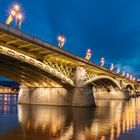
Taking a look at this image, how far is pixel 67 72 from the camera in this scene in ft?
181

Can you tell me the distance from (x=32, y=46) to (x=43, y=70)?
201 inches

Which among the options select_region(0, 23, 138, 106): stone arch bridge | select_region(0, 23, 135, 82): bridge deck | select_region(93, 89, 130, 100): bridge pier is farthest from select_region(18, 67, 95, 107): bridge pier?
select_region(93, 89, 130, 100): bridge pier

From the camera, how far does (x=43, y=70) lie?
44688 mm

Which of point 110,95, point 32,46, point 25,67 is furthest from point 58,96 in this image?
point 110,95

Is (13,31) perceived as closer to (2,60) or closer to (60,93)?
(2,60)

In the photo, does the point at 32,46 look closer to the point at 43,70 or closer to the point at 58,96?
the point at 43,70

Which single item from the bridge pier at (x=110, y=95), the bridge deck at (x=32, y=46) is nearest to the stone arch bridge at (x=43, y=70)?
the bridge deck at (x=32, y=46)

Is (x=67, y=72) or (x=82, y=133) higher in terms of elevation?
(x=67, y=72)

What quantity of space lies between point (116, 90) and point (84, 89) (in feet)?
181

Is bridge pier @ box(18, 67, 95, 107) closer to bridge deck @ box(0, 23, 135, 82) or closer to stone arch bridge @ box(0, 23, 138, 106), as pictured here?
stone arch bridge @ box(0, 23, 138, 106)

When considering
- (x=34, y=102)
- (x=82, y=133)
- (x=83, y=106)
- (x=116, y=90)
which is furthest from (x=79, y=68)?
(x=116, y=90)

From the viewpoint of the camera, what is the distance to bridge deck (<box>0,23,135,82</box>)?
34.4 meters

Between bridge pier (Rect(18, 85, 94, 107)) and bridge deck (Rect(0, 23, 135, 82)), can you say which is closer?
bridge deck (Rect(0, 23, 135, 82))

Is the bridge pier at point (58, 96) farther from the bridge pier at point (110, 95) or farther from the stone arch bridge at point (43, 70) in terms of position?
the bridge pier at point (110, 95)
